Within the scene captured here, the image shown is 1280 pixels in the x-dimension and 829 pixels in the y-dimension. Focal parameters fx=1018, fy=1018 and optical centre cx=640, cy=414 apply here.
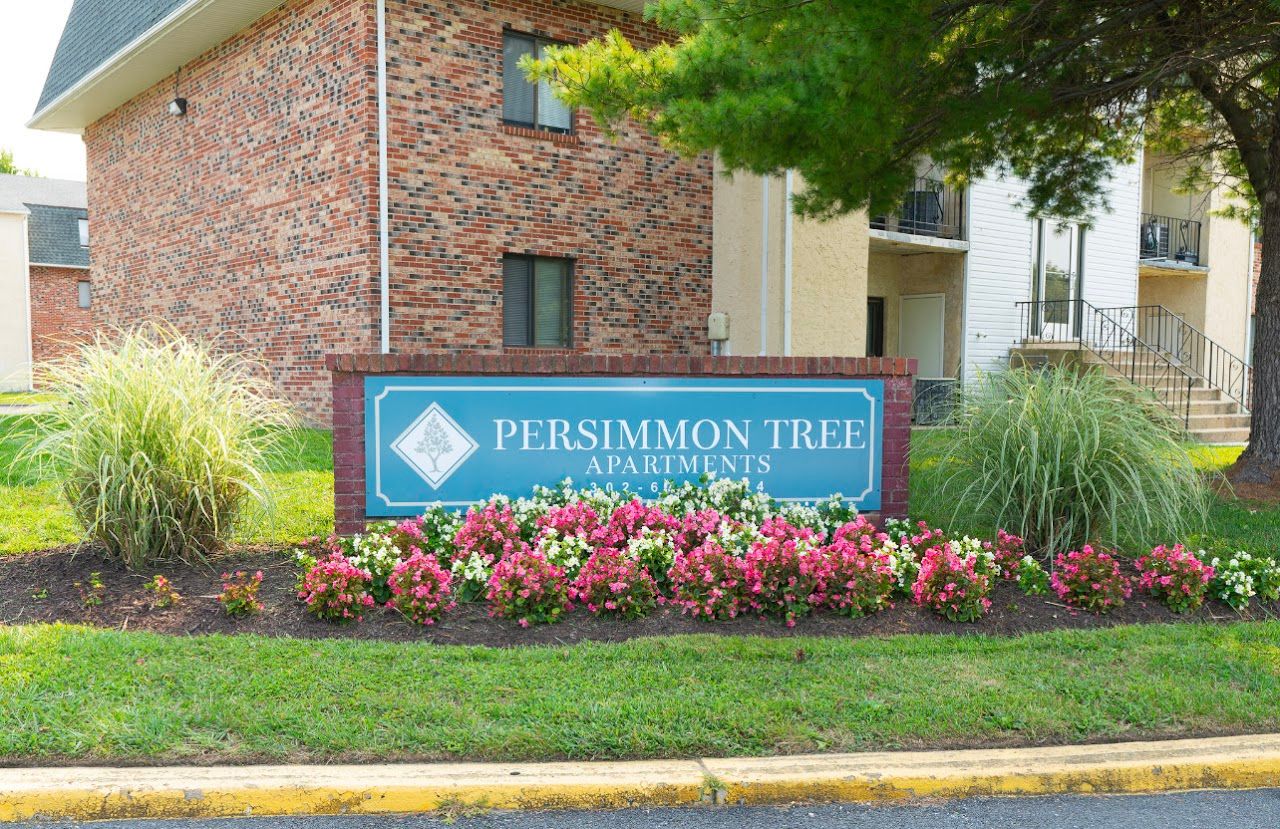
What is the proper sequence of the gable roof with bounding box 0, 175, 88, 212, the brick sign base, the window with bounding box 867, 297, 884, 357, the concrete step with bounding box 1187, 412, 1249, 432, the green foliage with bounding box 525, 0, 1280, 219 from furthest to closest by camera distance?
the gable roof with bounding box 0, 175, 88, 212, the window with bounding box 867, 297, 884, 357, the concrete step with bounding box 1187, 412, 1249, 432, the green foliage with bounding box 525, 0, 1280, 219, the brick sign base

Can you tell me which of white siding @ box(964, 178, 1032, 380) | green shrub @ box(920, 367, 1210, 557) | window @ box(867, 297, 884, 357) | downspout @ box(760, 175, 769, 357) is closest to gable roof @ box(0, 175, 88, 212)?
window @ box(867, 297, 884, 357)

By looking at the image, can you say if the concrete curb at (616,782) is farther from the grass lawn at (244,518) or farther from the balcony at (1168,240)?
the balcony at (1168,240)

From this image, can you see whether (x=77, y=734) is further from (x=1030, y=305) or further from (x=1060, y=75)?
(x=1030, y=305)

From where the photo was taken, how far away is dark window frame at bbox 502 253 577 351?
13.9 metres

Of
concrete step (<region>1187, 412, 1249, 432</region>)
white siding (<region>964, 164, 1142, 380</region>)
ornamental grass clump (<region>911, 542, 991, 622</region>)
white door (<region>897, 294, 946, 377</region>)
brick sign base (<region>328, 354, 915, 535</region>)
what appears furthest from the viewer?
white door (<region>897, 294, 946, 377</region>)

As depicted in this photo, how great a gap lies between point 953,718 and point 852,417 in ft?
10.5

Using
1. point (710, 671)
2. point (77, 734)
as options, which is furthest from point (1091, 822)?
point (77, 734)

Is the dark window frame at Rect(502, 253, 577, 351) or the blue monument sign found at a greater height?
the dark window frame at Rect(502, 253, 577, 351)

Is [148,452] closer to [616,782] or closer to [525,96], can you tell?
[616,782]

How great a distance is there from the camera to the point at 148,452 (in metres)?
5.91

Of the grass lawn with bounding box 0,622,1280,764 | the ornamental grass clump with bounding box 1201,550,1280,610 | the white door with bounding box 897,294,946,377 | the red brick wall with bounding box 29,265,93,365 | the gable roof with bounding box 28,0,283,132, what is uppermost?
the gable roof with bounding box 28,0,283,132

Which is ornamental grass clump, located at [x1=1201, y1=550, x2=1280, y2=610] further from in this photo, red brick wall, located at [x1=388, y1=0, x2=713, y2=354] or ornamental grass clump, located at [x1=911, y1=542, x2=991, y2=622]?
red brick wall, located at [x1=388, y1=0, x2=713, y2=354]

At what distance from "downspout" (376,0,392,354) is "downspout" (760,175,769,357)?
5.14m

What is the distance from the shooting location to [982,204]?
17.7 m
